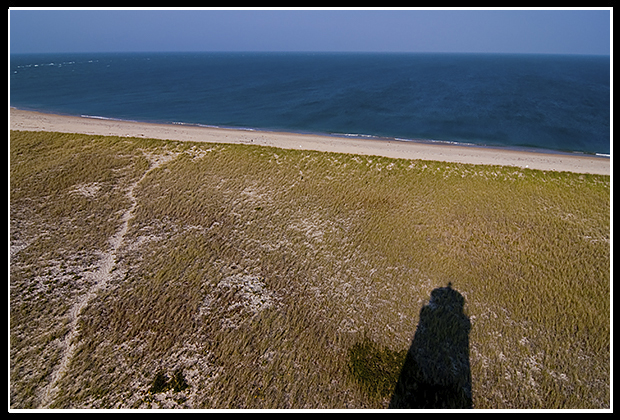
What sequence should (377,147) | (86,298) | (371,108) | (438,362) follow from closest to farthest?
(438,362) → (86,298) → (377,147) → (371,108)

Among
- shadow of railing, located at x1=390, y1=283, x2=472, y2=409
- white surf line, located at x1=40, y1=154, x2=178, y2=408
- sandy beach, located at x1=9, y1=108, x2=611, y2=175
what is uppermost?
sandy beach, located at x1=9, y1=108, x2=611, y2=175

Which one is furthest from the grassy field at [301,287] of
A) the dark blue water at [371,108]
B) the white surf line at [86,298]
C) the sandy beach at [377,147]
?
the dark blue water at [371,108]

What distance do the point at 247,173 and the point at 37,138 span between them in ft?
75.1

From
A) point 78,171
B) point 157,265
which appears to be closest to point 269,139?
point 78,171

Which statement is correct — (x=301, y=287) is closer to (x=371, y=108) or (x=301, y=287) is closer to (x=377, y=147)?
(x=377, y=147)

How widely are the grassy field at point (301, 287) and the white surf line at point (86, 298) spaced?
0.29 feet

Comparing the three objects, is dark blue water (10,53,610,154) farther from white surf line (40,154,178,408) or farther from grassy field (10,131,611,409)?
white surf line (40,154,178,408)

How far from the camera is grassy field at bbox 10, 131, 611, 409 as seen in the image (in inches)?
501

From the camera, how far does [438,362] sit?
44.3 feet

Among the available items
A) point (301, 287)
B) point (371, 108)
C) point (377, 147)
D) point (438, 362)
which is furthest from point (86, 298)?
point (371, 108)

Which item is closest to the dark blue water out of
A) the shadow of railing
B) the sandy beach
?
the sandy beach

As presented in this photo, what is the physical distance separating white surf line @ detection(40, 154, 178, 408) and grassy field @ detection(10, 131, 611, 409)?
87 mm

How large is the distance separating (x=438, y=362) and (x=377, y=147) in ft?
89.2

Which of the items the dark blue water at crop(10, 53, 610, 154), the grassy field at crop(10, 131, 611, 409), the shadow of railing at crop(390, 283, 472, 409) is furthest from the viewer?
the dark blue water at crop(10, 53, 610, 154)
